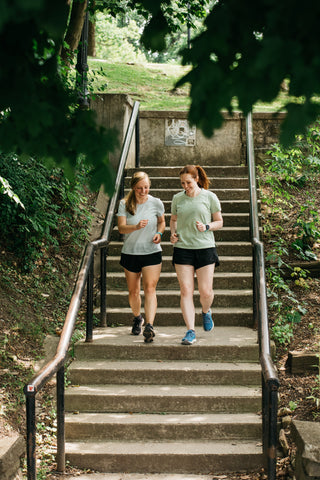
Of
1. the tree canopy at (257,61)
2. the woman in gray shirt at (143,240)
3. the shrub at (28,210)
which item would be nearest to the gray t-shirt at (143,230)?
the woman in gray shirt at (143,240)

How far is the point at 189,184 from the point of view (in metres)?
5.43

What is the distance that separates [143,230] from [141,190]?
38 centimetres

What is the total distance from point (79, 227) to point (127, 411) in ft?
11.8

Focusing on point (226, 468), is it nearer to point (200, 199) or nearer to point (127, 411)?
point (127, 411)

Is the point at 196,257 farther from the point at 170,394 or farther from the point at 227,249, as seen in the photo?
the point at 227,249

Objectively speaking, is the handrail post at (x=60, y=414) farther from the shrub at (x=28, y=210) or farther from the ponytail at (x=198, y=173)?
the shrub at (x=28, y=210)

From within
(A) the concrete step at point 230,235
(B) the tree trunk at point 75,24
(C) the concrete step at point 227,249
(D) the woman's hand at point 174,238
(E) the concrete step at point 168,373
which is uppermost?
(B) the tree trunk at point 75,24

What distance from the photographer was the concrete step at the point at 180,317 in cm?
616

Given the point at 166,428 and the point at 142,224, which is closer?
the point at 166,428

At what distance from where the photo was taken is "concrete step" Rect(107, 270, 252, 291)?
669 centimetres

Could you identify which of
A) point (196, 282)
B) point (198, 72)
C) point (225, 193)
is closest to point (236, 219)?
point (225, 193)

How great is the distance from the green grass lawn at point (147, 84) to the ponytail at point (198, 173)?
7103 millimetres

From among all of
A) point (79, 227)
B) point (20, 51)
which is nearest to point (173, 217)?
point (79, 227)

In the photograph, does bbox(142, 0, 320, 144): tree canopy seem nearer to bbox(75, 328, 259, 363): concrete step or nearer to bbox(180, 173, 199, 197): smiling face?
bbox(180, 173, 199, 197): smiling face
